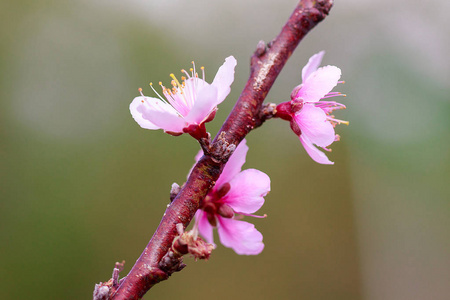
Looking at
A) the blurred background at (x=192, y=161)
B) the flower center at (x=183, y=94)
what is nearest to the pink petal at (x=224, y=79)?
the flower center at (x=183, y=94)

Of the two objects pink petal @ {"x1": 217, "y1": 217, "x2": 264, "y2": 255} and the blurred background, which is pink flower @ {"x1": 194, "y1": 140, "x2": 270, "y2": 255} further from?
the blurred background

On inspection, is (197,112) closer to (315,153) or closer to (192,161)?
(315,153)

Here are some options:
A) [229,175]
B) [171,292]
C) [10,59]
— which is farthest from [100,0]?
[229,175]

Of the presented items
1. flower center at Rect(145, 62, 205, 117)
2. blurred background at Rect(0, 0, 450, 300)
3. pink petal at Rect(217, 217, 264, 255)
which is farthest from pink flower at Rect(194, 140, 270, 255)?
blurred background at Rect(0, 0, 450, 300)

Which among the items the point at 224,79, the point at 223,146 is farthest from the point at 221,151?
the point at 224,79

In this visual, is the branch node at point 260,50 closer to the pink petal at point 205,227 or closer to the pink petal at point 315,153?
the pink petal at point 315,153

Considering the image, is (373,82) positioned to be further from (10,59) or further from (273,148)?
(10,59)
